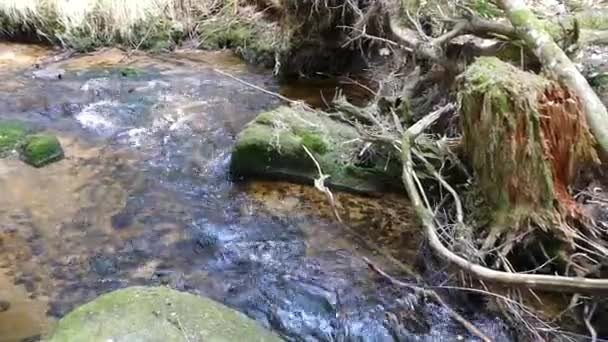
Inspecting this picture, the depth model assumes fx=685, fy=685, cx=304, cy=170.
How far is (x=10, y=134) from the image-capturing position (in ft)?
19.4

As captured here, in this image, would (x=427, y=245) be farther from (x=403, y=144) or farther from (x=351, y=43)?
(x=351, y=43)

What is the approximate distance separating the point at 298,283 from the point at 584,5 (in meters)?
3.13

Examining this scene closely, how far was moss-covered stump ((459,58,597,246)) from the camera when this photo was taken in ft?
11.4

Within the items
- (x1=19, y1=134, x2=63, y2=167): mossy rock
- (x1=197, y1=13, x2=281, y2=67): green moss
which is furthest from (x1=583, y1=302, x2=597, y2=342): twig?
(x1=197, y1=13, x2=281, y2=67): green moss

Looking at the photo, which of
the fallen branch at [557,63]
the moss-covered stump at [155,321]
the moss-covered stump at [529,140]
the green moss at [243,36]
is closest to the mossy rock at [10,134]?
the green moss at [243,36]

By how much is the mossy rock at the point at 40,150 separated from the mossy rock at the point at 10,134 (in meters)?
0.11

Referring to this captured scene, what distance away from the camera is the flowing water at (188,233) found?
12.0 feet

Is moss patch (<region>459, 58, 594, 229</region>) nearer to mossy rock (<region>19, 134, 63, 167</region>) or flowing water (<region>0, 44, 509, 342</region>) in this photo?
flowing water (<region>0, 44, 509, 342</region>)

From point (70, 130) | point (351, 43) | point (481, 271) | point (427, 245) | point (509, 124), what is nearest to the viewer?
point (481, 271)

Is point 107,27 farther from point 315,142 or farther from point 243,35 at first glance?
point 315,142

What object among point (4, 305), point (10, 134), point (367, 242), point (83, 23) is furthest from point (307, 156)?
point (83, 23)

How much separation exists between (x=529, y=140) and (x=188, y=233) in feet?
7.33

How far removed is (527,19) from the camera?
4039mm

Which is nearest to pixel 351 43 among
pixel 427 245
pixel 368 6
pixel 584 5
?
pixel 368 6
